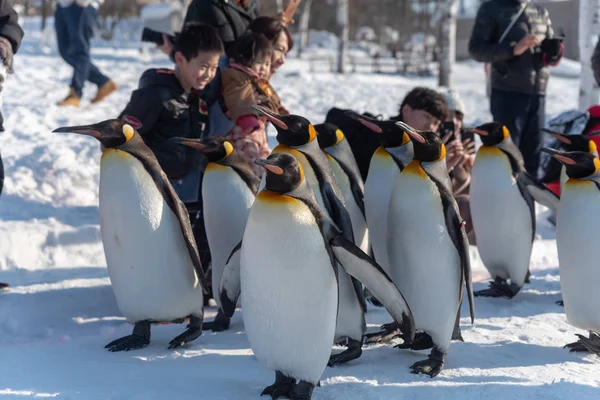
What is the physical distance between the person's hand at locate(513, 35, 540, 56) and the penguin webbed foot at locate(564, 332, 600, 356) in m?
2.39

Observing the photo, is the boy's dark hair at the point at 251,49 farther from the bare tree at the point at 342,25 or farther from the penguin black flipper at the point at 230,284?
the bare tree at the point at 342,25

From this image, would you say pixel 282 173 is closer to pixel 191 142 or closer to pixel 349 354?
pixel 191 142

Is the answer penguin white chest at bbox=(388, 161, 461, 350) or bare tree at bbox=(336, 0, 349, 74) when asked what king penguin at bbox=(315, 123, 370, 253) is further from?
bare tree at bbox=(336, 0, 349, 74)

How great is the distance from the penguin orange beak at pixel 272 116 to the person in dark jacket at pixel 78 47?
215 inches

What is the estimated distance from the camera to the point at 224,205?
279 centimetres

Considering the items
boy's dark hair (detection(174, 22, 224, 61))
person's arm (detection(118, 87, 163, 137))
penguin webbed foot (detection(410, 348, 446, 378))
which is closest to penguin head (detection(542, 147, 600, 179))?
penguin webbed foot (detection(410, 348, 446, 378))

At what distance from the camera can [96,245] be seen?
169 inches

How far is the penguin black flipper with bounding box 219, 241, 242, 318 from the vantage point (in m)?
2.39

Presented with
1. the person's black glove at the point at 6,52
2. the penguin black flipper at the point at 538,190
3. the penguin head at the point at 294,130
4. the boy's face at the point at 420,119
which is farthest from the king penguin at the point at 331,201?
the person's black glove at the point at 6,52

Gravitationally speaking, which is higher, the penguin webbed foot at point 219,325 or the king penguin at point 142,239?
the king penguin at point 142,239

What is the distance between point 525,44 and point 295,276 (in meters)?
3.12

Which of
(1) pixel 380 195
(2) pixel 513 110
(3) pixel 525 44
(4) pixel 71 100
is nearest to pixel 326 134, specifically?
(1) pixel 380 195

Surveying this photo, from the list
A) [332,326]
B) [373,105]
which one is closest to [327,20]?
[373,105]

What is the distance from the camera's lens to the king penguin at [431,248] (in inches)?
99.2
